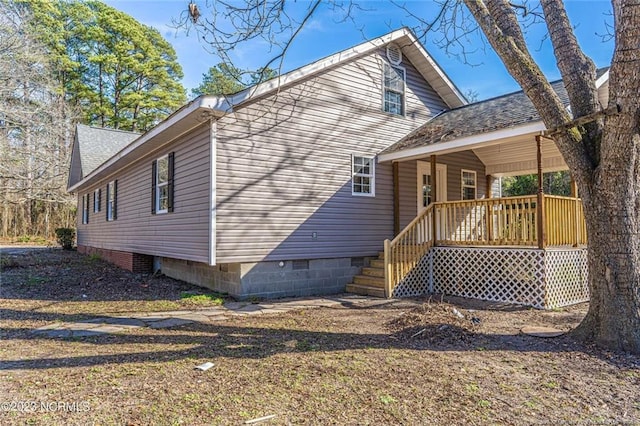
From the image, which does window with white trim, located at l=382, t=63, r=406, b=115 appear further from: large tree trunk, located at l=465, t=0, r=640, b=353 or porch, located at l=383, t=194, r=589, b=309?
large tree trunk, located at l=465, t=0, r=640, b=353

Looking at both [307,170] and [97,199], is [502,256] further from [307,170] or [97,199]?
[97,199]

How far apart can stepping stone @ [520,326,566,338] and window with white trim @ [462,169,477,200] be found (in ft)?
22.1

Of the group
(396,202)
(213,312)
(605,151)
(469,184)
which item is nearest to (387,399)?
(605,151)

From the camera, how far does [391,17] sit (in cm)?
717

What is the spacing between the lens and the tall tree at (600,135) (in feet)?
14.3

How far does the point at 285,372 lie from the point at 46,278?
9113 mm

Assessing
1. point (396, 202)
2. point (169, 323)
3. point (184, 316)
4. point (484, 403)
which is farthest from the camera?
point (396, 202)

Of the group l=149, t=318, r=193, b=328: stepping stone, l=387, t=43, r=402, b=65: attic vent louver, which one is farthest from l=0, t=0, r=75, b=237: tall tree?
l=387, t=43, r=402, b=65: attic vent louver

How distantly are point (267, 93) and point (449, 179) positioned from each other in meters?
6.03

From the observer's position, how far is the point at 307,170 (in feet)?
29.2

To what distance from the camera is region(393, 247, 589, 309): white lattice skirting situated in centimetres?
746

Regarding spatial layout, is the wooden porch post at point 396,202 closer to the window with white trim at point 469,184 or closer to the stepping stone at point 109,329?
the window with white trim at point 469,184

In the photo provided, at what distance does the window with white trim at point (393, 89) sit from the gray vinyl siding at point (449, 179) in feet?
5.12

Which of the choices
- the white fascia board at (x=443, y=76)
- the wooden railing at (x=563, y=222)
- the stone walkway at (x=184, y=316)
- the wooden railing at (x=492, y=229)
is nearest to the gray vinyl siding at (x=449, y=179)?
the wooden railing at (x=492, y=229)
